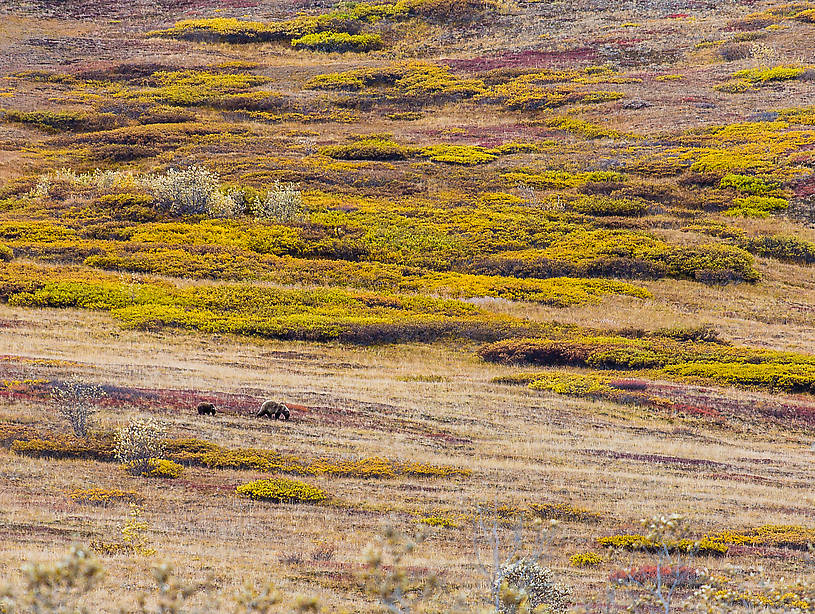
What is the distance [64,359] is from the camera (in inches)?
816

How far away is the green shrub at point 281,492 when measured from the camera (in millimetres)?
13352

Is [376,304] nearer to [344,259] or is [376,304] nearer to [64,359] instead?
[344,259]

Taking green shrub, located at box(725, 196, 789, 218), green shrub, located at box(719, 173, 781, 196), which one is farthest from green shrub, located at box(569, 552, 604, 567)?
green shrub, located at box(719, 173, 781, 196)

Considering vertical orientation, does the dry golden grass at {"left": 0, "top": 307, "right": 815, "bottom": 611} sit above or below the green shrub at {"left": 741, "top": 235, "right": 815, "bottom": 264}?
above

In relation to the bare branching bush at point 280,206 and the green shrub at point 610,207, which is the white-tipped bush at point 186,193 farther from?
the green shrub at point 610,207

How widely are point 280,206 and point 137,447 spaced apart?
26380mm

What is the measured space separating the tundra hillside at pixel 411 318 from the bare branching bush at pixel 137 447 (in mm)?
54

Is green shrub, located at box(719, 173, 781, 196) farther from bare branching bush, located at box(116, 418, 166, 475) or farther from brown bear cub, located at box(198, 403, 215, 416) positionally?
bare branching bush, located at box(116, 418, 166, 475)

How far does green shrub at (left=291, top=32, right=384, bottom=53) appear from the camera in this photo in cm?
7638

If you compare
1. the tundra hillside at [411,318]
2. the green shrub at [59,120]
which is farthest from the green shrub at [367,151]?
the green shrub at [59,120]

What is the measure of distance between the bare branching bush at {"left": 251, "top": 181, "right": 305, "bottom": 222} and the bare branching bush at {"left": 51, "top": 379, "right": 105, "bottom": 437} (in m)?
22.7

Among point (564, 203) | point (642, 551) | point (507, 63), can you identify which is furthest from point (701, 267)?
point (507, 63)

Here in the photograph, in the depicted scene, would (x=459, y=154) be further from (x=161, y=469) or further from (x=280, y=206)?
(x=161, y=469)

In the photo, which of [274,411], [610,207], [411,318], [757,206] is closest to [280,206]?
[411,318]
